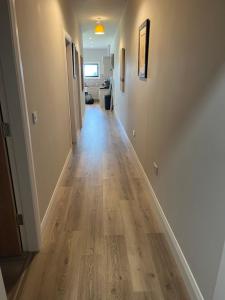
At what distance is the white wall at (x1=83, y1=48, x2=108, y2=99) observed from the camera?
1134cm

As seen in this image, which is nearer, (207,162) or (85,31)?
(207,162)

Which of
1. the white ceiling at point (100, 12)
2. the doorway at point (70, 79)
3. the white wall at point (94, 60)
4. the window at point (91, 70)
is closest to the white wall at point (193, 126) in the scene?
the doorway at point (70, 79)

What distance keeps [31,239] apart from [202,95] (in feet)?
5.38

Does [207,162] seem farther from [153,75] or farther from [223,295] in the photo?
[153,75]

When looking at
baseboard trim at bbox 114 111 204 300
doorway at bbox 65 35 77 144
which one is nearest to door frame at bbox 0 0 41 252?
baseboard trim at bbox 114 111 204 300

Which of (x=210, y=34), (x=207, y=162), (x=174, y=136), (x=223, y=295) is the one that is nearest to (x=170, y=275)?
(x=223, y=295)

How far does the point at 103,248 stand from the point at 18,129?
1.17m

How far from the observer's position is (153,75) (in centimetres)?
236

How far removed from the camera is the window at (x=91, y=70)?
37.7 feet

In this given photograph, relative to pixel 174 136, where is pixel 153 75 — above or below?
above

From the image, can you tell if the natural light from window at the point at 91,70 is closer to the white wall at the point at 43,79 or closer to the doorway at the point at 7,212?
the white wall at the point at 43,79

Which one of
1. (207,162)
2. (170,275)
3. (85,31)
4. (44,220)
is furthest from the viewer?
(85,31)

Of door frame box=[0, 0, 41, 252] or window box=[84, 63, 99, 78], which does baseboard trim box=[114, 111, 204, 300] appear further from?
window box=[84, 63, 99, 78]

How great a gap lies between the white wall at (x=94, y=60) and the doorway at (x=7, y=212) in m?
10.5
